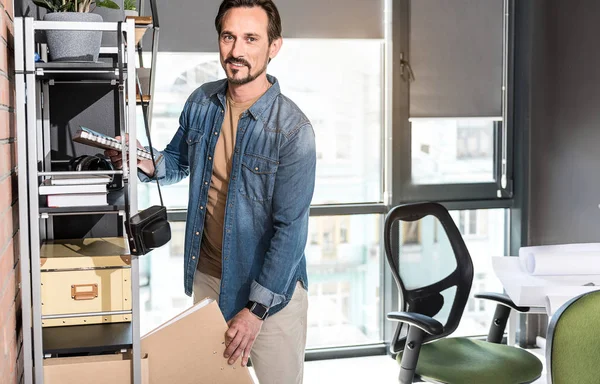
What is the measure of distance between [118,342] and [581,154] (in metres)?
2.87

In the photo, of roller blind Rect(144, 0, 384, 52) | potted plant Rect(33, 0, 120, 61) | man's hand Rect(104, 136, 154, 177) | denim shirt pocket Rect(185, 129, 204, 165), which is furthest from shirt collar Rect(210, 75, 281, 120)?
roller blind Rect(144, 0, 384, 52)

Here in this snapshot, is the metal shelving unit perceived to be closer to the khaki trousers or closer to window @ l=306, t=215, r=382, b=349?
the khaki trousers

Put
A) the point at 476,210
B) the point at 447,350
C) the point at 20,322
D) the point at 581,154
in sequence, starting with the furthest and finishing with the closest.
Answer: the point at 476,210
the point at 581,154
the point at 447,350
the point at 20,322

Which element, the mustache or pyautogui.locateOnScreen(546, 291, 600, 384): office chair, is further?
the mustache

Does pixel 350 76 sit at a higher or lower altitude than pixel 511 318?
higher

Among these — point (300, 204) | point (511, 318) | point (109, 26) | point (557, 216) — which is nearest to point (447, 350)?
point (511, 318)

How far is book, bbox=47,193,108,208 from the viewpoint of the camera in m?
1.85

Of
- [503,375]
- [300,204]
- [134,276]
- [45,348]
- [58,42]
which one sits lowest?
[503,375]

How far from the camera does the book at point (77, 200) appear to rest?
185 cm

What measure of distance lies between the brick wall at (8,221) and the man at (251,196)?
28 centimetres

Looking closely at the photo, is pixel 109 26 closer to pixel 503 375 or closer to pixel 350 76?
pixel 503 375

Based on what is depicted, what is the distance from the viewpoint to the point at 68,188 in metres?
1.85

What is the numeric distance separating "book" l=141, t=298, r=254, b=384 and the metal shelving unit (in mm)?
72

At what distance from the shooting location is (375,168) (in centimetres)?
399
